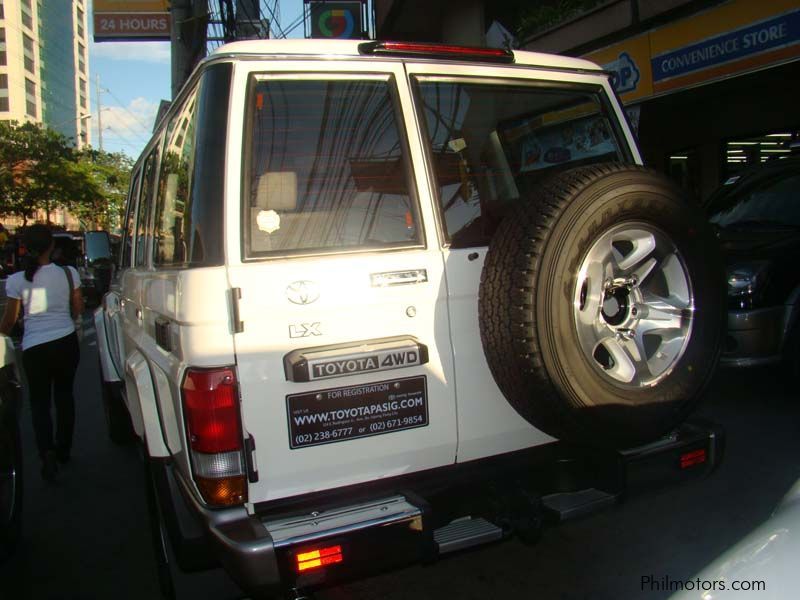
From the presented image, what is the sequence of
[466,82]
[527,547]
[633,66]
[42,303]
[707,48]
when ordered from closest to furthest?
[466,82]
[527,547]
[42,303]
[707,48]
[633,66]

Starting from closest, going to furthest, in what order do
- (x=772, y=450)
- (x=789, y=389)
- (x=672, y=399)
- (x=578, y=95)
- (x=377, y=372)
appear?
1. (x=377, y=372)
2. (x=672, y=399)
3. (x=578, y=95)
4. (x=772, y=450)
5. (x=789, y=389)

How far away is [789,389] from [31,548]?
5763 millimetres

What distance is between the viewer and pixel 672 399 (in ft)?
8.29

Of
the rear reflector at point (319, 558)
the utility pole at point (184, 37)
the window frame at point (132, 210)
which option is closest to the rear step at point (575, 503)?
the rear reflector at point (319, 558)

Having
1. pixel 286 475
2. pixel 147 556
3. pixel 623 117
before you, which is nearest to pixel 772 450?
pixel 623 117

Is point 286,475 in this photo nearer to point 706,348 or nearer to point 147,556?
point 706,348

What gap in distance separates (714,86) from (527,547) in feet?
26.7

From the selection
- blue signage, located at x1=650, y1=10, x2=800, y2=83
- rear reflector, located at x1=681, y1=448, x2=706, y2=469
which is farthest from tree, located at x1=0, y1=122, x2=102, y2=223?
rear reflector, located at x1=681, y1=448, x2=706, y2=469

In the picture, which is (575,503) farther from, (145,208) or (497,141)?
(145,208)

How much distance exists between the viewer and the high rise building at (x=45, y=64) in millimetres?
75188

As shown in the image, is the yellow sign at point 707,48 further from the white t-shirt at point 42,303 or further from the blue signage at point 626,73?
the white t-shirt at point 42,303

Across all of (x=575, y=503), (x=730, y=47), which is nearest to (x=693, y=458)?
(x=575, y=503)

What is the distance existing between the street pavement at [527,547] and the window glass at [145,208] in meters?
1.64

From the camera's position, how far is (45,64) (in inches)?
3489
